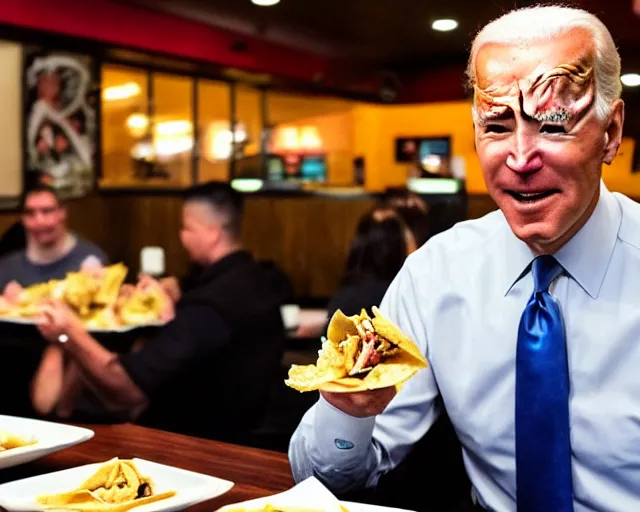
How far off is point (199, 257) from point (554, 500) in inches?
89.0

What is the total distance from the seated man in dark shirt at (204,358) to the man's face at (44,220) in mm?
1832

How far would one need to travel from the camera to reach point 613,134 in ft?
4.71

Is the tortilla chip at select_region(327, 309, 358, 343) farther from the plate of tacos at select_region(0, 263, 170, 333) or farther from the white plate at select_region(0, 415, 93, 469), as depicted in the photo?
the plate of tacos at select_region(0, 263, 170, 333)

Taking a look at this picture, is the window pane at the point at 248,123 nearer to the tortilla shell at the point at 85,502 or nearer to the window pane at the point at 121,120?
the window pane at the point at 121,120

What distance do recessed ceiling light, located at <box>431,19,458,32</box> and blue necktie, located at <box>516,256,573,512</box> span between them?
3841 millimetres

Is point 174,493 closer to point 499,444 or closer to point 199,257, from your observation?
point 499,444

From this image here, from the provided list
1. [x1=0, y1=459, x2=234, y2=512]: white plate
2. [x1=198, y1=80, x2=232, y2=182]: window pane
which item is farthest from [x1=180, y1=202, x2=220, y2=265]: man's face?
[x1=198, y1=80, x2=232, y2=182]: window pane

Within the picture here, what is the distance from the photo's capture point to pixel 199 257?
3453 millimetres

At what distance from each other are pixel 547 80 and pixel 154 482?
0.90 metres

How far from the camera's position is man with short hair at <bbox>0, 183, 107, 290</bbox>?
4.82 m

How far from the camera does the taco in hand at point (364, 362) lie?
3.80 ft

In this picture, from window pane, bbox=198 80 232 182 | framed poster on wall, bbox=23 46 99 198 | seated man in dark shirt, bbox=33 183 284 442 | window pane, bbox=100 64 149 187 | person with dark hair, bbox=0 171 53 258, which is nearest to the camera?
seated man in dark shirt, bbox=33 183 284 442

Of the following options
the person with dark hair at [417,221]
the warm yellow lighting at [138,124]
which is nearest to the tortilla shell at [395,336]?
the person with dark hair at [417,221]

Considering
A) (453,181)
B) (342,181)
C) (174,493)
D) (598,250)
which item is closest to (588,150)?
(598,250)
